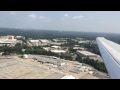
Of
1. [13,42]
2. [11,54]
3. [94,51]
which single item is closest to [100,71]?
[94,51]

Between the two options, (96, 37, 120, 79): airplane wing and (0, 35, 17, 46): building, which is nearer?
(96, 37, 120, 79): airplane wing

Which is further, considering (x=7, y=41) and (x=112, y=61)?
(x=7, y=41)

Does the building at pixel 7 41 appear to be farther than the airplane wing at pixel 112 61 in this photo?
Yes
